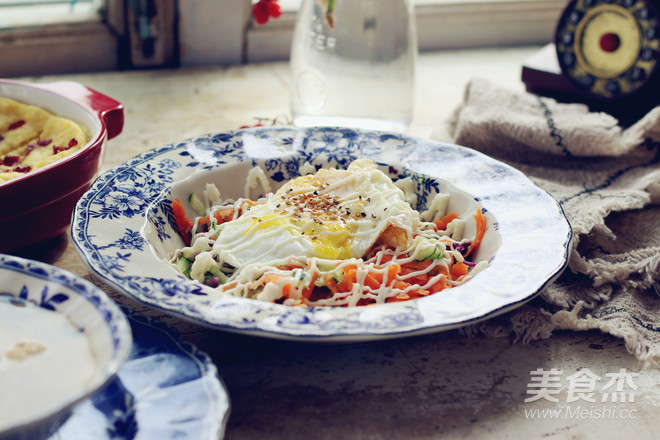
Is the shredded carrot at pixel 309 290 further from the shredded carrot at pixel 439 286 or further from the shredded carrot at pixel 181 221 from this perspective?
the shredded carrot at pixel 181 221

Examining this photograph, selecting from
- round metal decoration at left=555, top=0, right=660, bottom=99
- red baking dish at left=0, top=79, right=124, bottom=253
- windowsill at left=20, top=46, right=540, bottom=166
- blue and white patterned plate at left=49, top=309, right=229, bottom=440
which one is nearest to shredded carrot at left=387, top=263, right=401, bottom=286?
blue and white patterned plate at left=49, top=309, right=229, bottom=440

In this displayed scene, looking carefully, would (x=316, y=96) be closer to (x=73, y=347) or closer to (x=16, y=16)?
(x=73, y=347)

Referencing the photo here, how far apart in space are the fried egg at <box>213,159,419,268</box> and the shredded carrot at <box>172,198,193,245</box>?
11cm

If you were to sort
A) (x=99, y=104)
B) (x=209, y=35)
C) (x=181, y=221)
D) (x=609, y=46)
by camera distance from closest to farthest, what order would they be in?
(x=181, y=221) < (x=99, y=104) < (x=609, y=46) < (x=209, y=35)

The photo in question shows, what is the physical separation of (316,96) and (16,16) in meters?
1.24

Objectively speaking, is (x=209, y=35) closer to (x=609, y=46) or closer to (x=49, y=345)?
(x=609, y=46)

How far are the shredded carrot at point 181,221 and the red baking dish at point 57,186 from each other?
0.56ft

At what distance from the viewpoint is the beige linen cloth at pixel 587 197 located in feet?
3.81

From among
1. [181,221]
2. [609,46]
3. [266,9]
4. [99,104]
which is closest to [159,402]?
[181,221]

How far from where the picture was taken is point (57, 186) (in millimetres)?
1223

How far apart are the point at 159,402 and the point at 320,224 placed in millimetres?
482

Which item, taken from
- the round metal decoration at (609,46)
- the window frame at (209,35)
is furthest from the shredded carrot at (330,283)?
the window frame at (209,35)

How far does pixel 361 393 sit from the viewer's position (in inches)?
39.4

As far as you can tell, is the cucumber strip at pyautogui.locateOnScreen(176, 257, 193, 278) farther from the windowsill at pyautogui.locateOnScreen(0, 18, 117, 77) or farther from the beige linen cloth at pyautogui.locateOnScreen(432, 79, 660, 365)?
the windowsill at pyautogui.locateOnScreen(0, 18, 117, 77)
